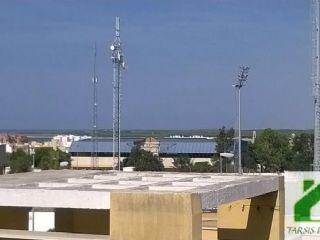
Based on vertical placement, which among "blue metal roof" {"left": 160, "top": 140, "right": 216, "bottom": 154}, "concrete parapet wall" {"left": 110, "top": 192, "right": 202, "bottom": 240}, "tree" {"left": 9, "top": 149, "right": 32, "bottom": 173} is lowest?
"tree" {"left": 9, "top": 149, "right": 32, "bottom": 173}

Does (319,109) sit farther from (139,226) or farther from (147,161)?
(147,161)

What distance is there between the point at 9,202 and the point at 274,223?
4.72 metres

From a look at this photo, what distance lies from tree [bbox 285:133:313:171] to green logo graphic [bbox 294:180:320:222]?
30.5 m

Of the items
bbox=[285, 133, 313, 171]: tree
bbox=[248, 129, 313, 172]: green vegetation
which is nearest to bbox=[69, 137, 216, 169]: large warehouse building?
bbox=[285, 133, 313, 171]: tree

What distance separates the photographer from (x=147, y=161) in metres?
49.7

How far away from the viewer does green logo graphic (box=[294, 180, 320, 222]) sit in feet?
42.5

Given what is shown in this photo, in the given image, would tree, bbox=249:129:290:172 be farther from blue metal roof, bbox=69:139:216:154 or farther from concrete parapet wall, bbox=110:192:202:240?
concrete parapet wall, bbox=110:192:202:240

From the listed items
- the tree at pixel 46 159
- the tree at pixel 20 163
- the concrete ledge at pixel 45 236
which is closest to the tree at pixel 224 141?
the tree at pixel 46 159

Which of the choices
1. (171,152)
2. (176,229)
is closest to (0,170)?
(176,229)

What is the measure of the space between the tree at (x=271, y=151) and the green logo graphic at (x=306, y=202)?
3541cm

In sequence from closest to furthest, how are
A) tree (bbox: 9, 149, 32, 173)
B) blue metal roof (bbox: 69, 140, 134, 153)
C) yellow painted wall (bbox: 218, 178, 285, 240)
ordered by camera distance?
yellow painted wall (bbox: 218, 178, 285, 240), tree (bbox: 9, 149, 32, 173), blue metal roof (bbox: 69, 140, 134, 153)

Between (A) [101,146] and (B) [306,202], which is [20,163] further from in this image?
(B) [306,202]

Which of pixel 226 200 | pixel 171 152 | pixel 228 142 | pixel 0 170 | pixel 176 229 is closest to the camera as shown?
pixel 176 229

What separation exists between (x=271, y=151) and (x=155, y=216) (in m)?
42.2
